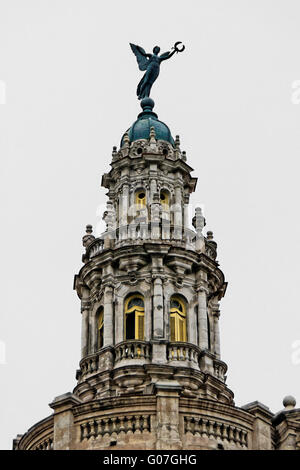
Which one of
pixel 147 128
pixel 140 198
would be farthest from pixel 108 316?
pixel 147 128

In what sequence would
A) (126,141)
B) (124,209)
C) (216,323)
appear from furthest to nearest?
(126,141) → (124,209) → (216,323)

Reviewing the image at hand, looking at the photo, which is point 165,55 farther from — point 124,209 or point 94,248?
point 94,248

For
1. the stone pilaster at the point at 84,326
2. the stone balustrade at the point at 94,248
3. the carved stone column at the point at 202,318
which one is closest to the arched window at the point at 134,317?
the stone pilaster at the point at 84,326

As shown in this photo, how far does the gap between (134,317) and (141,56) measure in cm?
1519

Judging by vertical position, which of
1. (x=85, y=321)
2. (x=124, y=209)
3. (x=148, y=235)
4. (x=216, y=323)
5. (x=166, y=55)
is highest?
(x=166, y=55)

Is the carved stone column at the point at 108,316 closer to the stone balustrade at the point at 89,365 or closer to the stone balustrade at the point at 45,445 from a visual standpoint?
the stone balustrade at the point at 89,365

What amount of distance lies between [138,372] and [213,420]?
21.2 feet

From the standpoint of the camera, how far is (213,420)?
33.1 m

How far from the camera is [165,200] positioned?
4594cm

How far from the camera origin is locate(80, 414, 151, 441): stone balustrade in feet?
106

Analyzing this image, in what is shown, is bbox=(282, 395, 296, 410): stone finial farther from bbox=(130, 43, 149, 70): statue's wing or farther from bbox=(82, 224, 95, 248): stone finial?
bbox=(130, 43, 149, 70): statue's wing

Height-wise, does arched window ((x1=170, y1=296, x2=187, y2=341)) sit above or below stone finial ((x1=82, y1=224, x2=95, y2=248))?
below

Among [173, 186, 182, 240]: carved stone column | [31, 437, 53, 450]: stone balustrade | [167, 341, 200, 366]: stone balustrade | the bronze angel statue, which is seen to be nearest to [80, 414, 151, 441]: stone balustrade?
[31, 437, 53, 450]: stone balustrade

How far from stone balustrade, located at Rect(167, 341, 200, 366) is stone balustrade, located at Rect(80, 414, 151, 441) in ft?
24.1
